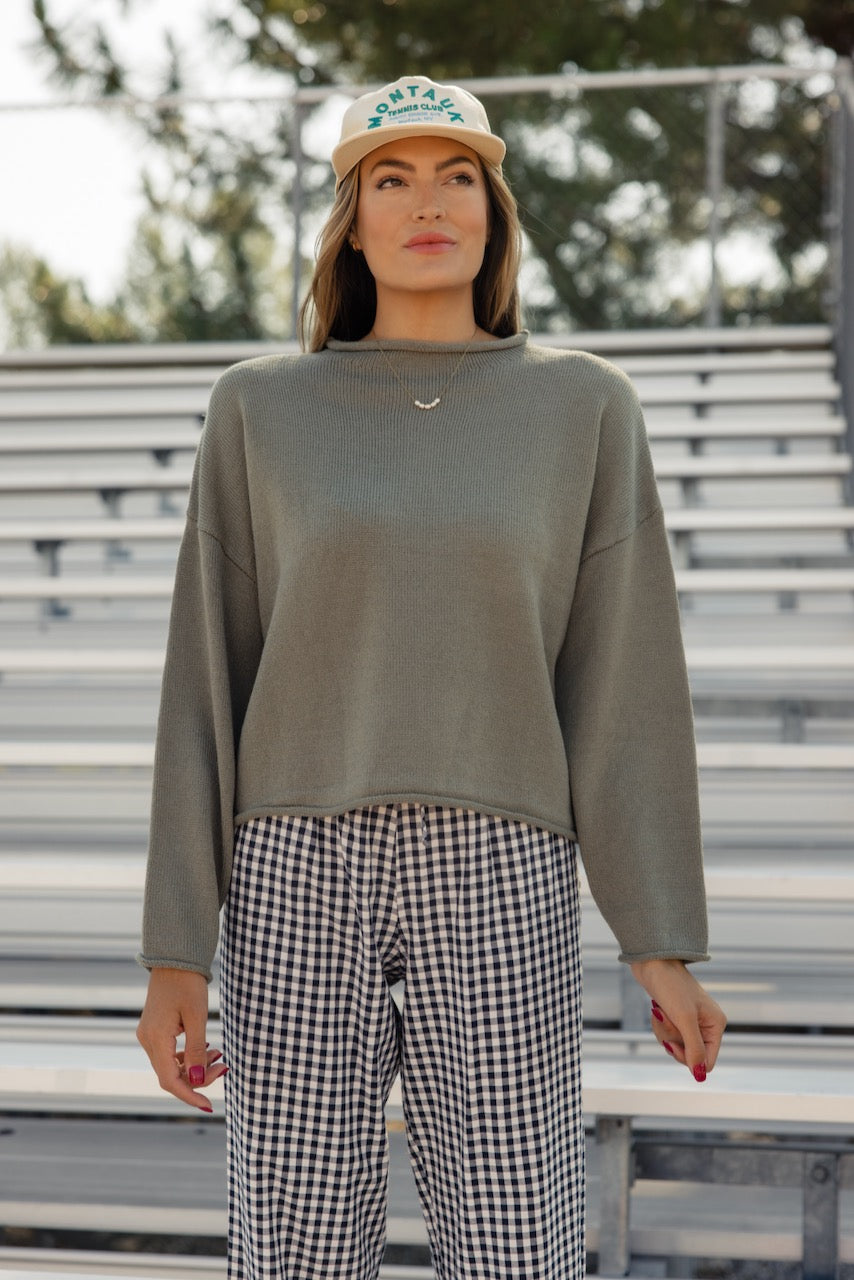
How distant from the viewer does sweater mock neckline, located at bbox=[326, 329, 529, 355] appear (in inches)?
50.7

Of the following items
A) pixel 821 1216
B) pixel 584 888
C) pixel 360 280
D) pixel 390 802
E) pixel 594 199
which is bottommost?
pixel 821 1216

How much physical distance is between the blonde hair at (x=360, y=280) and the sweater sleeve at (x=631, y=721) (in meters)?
0.15

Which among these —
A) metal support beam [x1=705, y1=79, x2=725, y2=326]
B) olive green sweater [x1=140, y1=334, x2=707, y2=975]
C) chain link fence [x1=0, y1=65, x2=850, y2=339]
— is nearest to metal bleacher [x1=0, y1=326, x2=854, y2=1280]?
metal support beam [x1=705, y1=79, x2=725, y2=326]

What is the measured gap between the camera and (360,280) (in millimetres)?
1389

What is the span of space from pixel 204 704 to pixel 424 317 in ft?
1.28

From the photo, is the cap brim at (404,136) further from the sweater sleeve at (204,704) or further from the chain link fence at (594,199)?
the chain link fence at (594,199)

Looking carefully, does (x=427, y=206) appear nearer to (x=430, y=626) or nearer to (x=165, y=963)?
(x=430, y=626)

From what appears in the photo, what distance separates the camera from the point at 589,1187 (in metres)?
2.09

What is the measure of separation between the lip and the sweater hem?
18.5 inches

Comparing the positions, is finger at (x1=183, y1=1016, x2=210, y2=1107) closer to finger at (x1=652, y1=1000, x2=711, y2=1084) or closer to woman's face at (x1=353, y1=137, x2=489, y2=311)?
finger at (x1=652, y1=1000, x2=711, y2=1084)

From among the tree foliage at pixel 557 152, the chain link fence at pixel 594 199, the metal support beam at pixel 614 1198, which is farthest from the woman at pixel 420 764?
the tree foliage at pixel 557 152

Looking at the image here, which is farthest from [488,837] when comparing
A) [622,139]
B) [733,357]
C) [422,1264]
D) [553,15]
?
[553,15]

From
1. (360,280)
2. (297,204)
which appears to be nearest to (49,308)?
(297,204)

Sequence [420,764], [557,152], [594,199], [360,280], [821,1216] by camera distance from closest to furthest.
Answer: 1. [420,764]
2. [360,280]
3. [821,1216]
4. [557,152]
5. [594,199]
